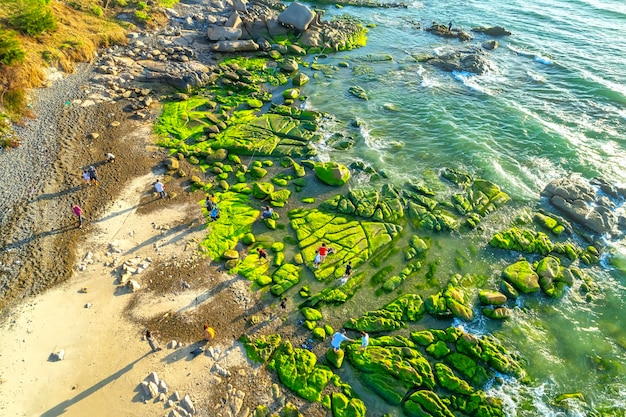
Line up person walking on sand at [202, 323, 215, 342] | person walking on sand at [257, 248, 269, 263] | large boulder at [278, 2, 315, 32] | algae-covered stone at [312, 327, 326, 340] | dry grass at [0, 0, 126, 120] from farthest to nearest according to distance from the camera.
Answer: large boulder at [278, 2, 315, 32] < dry grass at [0, 0, 126, 120] < person walking on sand at [257, 248, 269, 263] < algae-covered stone at [312, 327, 326, 340] < person walking on sand at [202, 323, 215, 342]

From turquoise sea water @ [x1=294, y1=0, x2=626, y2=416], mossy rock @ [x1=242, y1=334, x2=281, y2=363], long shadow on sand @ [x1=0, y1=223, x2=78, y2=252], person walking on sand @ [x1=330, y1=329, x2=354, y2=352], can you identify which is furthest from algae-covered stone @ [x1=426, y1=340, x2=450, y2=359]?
long shadow on sand @ [x1=0, y1=223, x2=78, y2=252]

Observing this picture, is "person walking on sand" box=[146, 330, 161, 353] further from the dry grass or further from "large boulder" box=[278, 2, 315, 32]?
"large boulder" box=[278, 2, 315, 32]

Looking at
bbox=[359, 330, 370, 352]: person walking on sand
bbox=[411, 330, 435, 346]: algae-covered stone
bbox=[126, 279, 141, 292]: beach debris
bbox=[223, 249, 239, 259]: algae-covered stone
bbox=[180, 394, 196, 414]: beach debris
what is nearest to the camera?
bbox=[180, 394, 196, 414]: beach debris

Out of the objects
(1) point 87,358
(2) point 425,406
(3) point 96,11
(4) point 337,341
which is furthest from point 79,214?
(3) point 96,11

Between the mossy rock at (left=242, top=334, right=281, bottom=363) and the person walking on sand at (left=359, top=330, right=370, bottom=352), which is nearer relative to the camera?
the mossy rock at (left=242, top=334, right=281, bottom=363)

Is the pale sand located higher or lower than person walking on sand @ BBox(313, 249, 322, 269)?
lower

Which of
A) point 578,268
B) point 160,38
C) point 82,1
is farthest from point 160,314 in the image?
point 82,1

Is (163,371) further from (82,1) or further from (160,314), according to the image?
(82,1)
